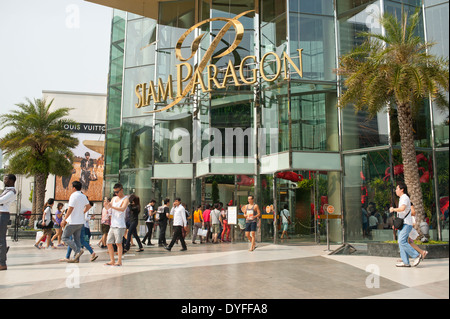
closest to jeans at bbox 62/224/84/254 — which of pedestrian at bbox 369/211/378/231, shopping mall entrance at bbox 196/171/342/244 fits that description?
shopping mall entrance at bbox 196/171/342/244

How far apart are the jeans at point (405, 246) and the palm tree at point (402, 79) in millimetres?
3392

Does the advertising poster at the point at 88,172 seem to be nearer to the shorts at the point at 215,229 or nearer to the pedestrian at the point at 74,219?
the shorts at the point at 215,229

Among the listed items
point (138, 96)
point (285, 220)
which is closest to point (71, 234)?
point (285, 220)

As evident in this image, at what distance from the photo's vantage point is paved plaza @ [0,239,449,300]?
20.1 feet

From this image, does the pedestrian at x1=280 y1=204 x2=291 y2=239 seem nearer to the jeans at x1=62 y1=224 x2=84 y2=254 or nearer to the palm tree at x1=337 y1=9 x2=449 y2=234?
the palm tree at x1=337 y1=9 x2=449 y2=234

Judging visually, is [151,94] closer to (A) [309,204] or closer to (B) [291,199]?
(B) [291,199]

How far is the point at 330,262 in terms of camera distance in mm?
10414

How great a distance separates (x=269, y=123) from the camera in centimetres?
1883

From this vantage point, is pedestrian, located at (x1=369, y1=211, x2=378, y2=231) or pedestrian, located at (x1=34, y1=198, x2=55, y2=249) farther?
pedestrian, located at (x1=369, y1=211, x2=378, y2=231)

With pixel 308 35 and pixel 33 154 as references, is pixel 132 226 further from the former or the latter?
pixel 33 154

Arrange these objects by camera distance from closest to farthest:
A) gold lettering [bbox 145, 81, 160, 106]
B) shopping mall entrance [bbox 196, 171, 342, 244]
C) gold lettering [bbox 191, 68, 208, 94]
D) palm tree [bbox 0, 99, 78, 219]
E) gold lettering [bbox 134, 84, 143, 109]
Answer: shopping mall entrance [bbox 196, 171, 342, 244] → gold lettering [bbox 191, 68, 208, 94] → gold lettering [bbox 145, 81, 160, 106] → gold lettering [bbox 134, 84, 143, 109] → palm tree [bbox 0, 99, 78, 219]

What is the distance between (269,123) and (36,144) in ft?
54.0

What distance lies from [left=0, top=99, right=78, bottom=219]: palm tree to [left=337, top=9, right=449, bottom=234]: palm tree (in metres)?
20.2

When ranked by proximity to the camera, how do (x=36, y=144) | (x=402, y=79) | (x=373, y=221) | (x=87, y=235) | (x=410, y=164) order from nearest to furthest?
(x=402, y=79), (x=410, y=164), (x=373, y=221), (x=87, y=235), (x=36, y=144)
